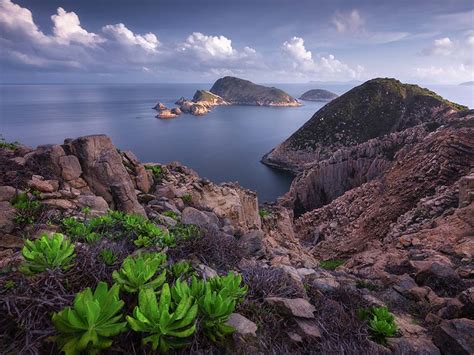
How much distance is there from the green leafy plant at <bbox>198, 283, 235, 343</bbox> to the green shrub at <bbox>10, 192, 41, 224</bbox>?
18.3 feet

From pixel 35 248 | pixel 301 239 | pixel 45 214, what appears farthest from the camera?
pixel 301 239

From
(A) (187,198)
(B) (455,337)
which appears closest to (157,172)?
(A) (187,198)

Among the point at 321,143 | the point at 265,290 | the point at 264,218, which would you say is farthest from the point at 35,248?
the point at 321,143

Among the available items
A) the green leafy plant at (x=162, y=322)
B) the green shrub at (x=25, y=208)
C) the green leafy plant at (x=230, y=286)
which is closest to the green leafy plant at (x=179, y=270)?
the green leafy plant at (x=230, y=286)

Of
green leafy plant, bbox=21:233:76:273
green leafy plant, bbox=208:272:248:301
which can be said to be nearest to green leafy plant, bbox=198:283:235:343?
green leafy plant, bbox=208:272:248:301

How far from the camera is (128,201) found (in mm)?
10242

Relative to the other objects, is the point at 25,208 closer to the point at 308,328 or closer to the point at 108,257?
the point at 108,257

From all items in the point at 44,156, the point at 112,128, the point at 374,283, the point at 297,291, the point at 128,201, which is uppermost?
the point at 44,156

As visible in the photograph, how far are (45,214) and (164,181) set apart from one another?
7762mm

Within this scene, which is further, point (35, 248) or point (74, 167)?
point (74, 167)

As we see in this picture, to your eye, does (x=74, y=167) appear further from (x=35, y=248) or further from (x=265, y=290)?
(x=265, y=290)

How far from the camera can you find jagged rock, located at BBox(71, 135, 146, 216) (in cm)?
1028

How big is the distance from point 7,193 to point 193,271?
5978mm

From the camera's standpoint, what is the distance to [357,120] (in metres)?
89.0
